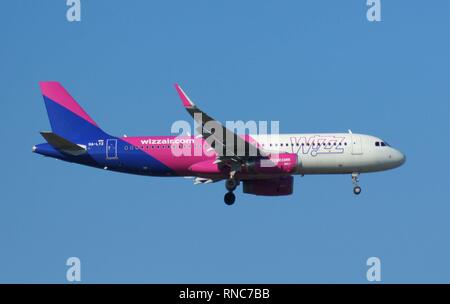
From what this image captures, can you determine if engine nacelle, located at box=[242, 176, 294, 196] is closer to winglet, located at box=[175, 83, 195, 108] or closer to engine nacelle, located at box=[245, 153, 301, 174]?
engine nacelle, located at box=[245, 153, 301, 174]

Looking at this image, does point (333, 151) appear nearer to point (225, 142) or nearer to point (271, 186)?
point (271, 186)

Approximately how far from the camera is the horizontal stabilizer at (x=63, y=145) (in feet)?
270

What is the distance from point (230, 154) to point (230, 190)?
13.0 ft

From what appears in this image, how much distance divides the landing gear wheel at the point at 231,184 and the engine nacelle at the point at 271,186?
334cm

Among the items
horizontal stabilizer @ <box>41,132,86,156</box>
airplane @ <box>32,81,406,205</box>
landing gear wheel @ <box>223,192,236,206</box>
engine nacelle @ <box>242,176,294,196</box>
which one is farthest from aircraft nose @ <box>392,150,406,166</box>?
horizontal stabilizer @ <box>41,132,86,156</box>

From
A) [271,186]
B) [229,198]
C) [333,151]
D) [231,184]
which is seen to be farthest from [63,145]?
[333,151]

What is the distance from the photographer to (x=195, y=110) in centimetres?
7650

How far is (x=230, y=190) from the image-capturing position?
278 ft

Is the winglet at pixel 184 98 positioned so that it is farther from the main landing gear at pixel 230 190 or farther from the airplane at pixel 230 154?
the main landing gear at pixel 230 190

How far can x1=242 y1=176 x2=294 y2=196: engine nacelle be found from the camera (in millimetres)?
86812

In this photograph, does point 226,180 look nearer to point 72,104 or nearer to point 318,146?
point 318,146

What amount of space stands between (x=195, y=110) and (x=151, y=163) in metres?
9.44

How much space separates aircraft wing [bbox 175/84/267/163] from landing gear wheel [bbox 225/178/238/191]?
1.97m

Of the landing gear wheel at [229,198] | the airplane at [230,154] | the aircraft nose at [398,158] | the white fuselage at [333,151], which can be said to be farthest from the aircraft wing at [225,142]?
the aircraft nose at [398,158]
